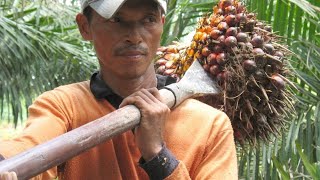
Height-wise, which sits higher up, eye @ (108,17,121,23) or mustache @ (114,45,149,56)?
eye @ (108,17,121,23)

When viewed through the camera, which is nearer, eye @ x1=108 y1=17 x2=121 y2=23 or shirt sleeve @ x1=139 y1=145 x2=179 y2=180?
shirt sleeve @ x1=139 y1=145 x2=179 y2=180

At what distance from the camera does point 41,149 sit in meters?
1.25

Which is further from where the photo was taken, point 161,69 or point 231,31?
point 161,69

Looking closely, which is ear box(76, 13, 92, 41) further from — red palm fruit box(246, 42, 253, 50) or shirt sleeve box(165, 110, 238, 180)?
red palm fruit box(246, 42, 253, 50)

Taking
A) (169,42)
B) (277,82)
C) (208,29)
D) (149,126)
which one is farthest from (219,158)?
(169,42)

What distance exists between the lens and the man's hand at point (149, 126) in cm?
150

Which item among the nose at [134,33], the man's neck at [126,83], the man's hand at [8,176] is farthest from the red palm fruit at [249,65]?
the man's hand at [8,176]

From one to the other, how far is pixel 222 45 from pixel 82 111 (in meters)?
0.58

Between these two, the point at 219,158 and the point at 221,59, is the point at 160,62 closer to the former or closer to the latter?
the point at 221,59

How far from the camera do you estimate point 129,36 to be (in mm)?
1611

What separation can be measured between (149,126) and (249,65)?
62 cm

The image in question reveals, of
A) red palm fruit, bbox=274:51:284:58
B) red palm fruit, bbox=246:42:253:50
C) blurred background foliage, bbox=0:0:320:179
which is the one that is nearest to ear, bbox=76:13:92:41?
red palm fruit, bbox=246:42:253:50

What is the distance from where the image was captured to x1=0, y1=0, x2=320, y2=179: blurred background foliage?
2.76 metres

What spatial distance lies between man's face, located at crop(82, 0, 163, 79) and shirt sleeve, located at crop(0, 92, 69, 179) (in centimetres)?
19
